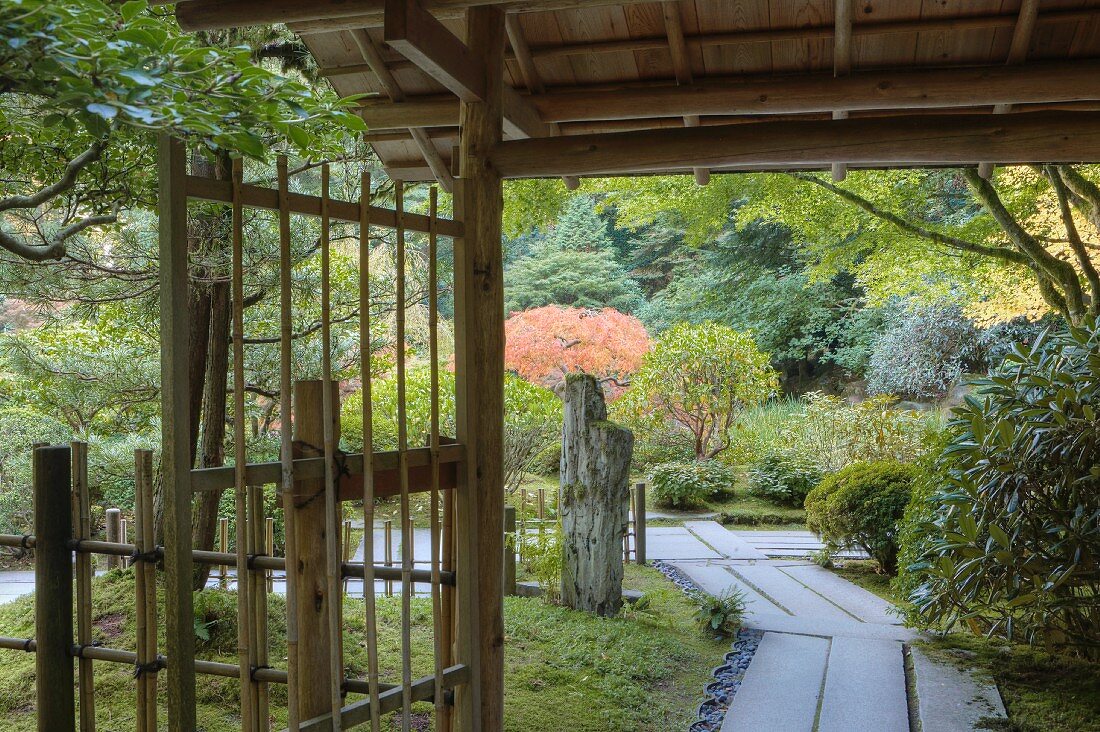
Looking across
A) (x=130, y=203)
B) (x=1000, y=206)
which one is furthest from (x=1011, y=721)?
(x=1000, y=206)

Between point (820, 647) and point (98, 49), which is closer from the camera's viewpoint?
point (98, 49)

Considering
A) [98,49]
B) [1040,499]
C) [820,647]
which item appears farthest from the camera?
[820,647]

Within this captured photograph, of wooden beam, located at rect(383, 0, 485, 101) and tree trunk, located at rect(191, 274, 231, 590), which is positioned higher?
wooden beam, located at rect(383, 0, 485, 101)

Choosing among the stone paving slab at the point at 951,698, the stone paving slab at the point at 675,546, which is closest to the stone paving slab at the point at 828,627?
the stone paving slab at the point at 951,698

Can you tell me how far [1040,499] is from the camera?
3678 mm

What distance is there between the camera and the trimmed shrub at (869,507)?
5.86 m

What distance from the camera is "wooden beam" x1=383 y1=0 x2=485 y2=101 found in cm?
253

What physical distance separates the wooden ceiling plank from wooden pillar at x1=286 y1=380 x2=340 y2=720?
1684mm

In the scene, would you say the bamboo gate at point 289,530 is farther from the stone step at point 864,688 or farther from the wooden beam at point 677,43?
the stone step at point 864,688

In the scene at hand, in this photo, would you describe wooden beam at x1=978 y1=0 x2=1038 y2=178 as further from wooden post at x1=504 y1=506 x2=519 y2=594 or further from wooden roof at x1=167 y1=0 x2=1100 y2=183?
wooden post at x1=504 y1=506 x2=519 y2=594

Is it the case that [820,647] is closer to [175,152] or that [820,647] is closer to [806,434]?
[175,152]

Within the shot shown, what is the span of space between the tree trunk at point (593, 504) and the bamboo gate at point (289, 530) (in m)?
2.03

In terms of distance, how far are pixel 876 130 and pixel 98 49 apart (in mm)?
2388

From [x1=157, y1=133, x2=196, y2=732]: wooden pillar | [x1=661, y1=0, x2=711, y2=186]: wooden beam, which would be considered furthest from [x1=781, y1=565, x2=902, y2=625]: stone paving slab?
[x1=157, y1=133, x2=196, y2=732]: wooden pillar
